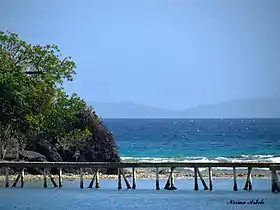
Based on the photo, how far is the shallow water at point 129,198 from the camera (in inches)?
1460

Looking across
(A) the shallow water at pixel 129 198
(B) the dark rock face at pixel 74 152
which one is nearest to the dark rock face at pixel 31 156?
(B) the dark rock face at pixel 74 152

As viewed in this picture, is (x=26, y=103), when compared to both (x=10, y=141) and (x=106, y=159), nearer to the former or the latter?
(x=10, y=141)

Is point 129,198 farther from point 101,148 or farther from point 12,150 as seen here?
point 101,148

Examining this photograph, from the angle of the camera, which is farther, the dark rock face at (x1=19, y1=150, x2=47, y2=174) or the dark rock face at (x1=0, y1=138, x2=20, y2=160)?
the dark rock face at (x1=19, y1=150, x2=47, y2=174)

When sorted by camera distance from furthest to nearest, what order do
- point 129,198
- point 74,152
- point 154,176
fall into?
point 74,152, point 154,176, point 129,198

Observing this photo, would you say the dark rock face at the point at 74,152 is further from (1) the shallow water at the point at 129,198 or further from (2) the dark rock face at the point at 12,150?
(1) the shallow water at the point at 129,198

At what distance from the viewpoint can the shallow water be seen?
37094mm

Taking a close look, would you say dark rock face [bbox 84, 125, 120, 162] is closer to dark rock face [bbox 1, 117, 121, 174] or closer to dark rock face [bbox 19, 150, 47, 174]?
dark rock face [bbox 1, 117, 121, 174]

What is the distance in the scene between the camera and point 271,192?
43312mm

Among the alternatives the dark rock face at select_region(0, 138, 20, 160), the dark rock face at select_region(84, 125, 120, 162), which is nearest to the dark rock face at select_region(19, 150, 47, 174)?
the dark rock face at select_region(0, 138, 20, 160)

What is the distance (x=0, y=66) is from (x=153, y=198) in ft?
36.6

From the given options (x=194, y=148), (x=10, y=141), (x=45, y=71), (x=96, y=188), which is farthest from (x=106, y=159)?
(x=194, y=148)

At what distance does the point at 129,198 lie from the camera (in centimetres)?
4062

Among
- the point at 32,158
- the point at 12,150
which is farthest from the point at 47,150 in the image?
the point at 12,150
